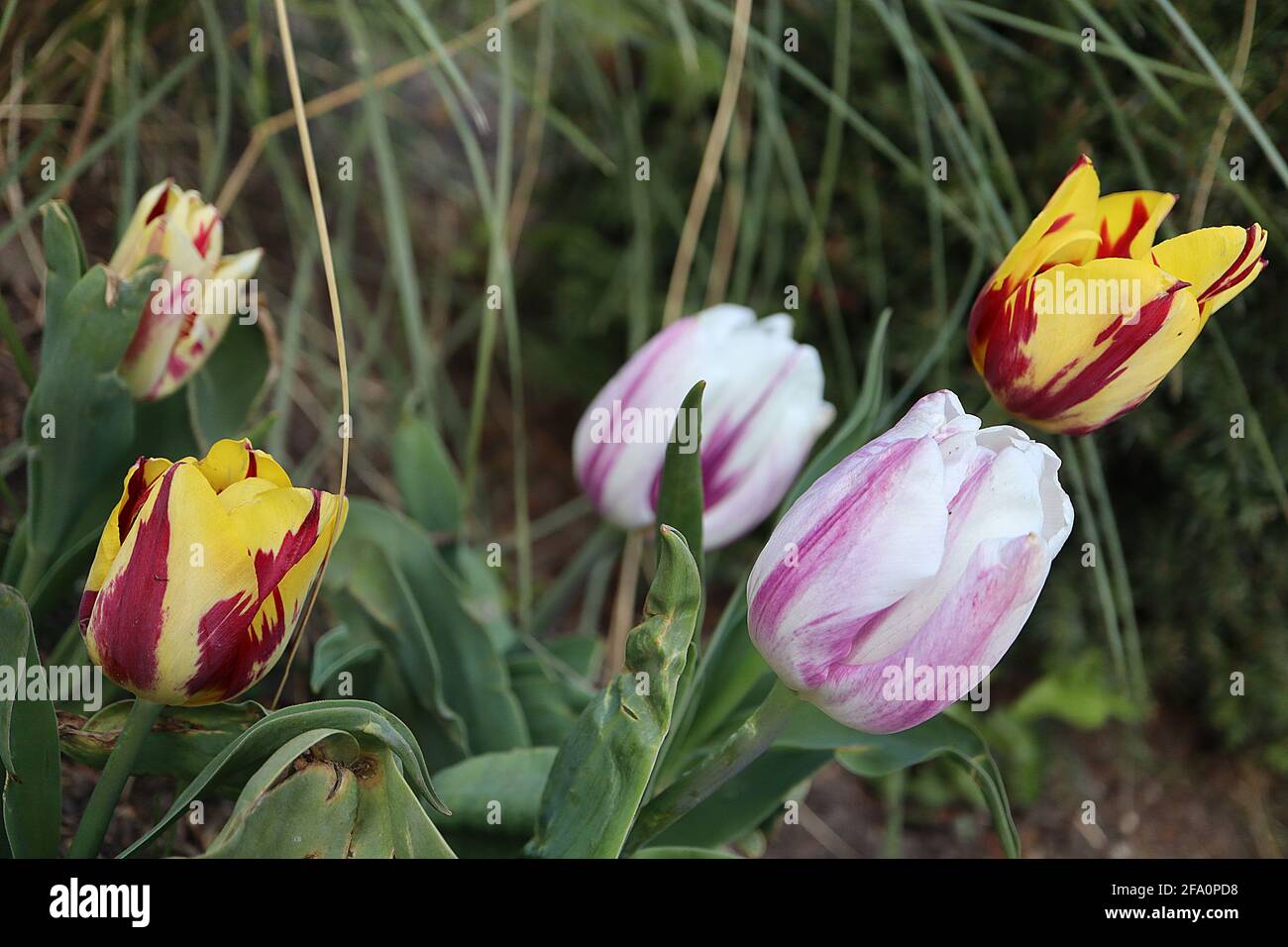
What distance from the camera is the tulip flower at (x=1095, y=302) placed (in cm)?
43

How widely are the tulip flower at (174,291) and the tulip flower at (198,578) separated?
143 mm

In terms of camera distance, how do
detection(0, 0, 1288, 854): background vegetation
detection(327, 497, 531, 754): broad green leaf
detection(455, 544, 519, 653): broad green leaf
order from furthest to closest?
detection(0, 0, 1288, 854): background vegetation → detection(455, 544, 519, 653): broad green leaf → detection(327, 497, 531, 754): broad green leaf

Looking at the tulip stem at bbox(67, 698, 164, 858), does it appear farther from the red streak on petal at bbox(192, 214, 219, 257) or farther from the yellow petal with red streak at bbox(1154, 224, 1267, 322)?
the yellow petal with red streak at bbox(1154, 224, 1267, 322)

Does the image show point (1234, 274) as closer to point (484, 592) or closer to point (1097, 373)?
point (1097, 373)

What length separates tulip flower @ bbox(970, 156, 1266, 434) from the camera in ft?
1.42

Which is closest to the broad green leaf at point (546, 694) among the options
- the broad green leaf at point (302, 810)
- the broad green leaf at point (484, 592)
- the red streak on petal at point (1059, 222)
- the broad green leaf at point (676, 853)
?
the broad green leaf at point (484, 592)

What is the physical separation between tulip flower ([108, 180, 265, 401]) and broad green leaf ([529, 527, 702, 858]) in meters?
0.25

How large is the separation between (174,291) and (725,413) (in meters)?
0.27

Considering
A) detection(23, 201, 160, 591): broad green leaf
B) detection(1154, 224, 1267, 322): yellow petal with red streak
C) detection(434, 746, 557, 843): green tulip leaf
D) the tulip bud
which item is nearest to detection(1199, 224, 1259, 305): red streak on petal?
detection(1154, 224, 1267, 322): yellow petal with red streak

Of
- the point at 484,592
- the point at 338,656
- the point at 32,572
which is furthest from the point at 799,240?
the point at 32,572

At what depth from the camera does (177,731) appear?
0.46 metres

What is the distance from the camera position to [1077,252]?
0.46 metres
